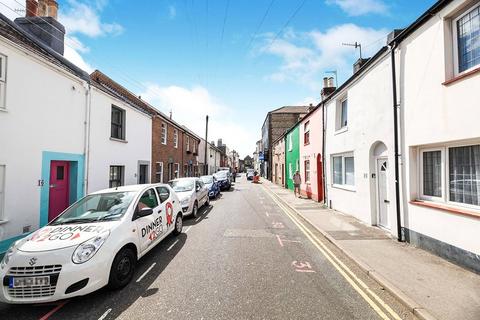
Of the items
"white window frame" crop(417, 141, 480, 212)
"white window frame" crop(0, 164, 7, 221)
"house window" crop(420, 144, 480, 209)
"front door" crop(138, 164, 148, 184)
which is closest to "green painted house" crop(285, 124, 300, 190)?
"front door" crop(138, 164, 148, 184)

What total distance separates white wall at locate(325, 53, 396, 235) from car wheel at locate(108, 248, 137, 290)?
689 centimetres

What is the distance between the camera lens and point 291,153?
878 inches

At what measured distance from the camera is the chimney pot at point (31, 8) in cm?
918

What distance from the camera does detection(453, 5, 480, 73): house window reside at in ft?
15.7

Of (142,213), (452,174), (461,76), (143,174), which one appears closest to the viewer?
(461,76)

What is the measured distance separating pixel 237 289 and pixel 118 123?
10.7 metres

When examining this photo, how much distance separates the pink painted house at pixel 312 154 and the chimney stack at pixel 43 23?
41.1 feet

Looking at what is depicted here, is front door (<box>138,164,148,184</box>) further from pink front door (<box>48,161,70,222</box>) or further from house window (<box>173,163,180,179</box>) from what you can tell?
pink front door (<box>48,161,70,222</box>)

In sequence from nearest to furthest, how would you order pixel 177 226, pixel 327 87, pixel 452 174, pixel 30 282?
pixel 30 282 → pixel 452 174 → pixel 177 226 → pixel 327 87

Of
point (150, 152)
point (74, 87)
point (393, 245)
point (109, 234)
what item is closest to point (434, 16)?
point (393, 245)

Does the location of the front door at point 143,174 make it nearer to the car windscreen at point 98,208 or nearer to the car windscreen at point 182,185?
the car windscreen at point 182,185

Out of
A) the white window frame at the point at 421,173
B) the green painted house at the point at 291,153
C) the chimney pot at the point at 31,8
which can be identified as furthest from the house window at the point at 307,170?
the chimney pot at the point at 31,8

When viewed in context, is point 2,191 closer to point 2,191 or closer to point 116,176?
point 2,191

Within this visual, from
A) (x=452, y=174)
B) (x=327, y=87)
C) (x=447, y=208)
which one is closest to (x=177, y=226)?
(x=447, y=208)
